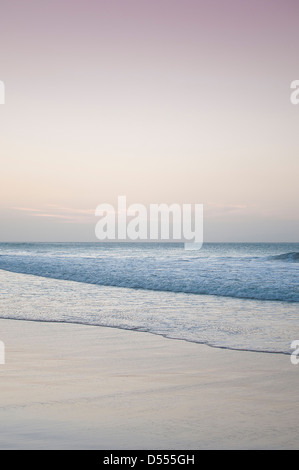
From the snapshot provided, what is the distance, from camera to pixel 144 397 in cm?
455

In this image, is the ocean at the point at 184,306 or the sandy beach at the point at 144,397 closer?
the sandy beach at the point at 144,397

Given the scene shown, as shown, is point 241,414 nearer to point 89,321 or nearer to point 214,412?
point 214,412

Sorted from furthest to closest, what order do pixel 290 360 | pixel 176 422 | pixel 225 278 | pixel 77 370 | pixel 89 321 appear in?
1. pixel 225 278
2. pixel 89 321
3. pixel 290 360
4. pixel 77 370
5. pixel 176 422

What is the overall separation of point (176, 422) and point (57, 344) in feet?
11.4

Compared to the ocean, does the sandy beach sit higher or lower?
higher

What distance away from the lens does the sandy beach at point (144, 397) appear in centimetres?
360

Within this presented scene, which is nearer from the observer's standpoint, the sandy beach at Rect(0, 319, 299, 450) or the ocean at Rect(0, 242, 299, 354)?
the sandy beach at Rect(0, 319, 299, 450)

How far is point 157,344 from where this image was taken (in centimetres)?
713

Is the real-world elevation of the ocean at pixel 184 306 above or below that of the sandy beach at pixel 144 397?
below

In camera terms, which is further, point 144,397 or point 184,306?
point 184,306

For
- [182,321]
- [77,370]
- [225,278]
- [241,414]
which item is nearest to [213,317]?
[182,321]

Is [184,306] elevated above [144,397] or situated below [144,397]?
below

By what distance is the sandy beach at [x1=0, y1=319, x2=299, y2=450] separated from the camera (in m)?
3.60

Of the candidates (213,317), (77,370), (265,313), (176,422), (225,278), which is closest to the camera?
(176,422)
